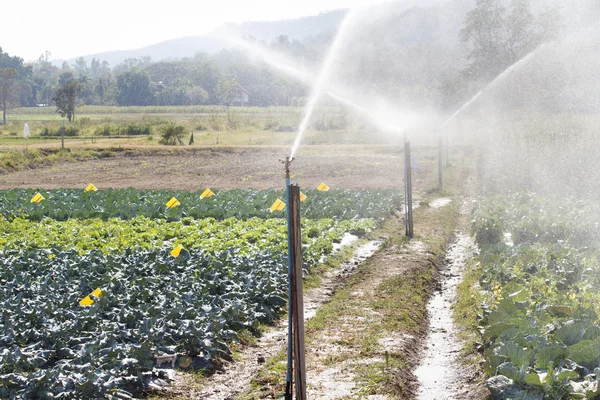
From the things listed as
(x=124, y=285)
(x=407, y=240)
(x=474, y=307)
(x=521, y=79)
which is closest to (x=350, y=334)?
(x=474, y=307)

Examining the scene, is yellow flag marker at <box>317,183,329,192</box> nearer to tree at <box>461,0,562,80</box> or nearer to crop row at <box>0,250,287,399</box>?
crop row at <box>0,250,287,399</box>

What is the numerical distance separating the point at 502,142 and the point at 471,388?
3120 cm

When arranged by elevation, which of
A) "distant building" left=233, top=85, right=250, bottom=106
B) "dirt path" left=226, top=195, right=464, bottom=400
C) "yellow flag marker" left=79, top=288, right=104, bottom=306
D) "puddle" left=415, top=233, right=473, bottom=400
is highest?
"distant building" left=233, top=85, right=250, bottom=106

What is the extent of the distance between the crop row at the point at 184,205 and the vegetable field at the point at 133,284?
0.05m

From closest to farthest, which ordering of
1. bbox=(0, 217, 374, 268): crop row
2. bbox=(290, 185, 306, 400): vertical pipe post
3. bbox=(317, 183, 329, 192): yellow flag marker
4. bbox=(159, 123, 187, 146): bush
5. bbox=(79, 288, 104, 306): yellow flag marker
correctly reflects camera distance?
bbox=(290, 185, 306, 400): vertical pipe post, bbox=(79, 288, 104, 306): yellow flag marker, bbox=(0, 217, 374, 268): crop row, bbox=(317, 183, 329, 192): yellow flag marker, bbox=(159, 123, 187, 146): bush

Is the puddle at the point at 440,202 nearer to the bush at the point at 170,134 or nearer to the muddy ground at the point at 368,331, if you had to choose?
the muddy ground at the point at 368,331

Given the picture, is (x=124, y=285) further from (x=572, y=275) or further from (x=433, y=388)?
(x=572, y=275)

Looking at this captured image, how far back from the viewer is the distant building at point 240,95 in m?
83.3

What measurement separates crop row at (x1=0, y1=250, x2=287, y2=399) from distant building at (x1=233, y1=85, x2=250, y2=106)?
235 feet

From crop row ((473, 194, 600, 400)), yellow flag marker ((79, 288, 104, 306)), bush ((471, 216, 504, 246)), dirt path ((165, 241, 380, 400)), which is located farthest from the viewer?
bush ((471, 216, 504, 246))

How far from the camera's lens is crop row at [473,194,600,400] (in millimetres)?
6004

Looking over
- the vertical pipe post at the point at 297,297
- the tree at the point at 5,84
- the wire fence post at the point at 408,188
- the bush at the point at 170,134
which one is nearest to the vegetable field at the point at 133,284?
the wire fence post at the point at 408,188

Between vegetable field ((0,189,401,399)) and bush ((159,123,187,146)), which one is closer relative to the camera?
vegetable field ((0,189,401,399))

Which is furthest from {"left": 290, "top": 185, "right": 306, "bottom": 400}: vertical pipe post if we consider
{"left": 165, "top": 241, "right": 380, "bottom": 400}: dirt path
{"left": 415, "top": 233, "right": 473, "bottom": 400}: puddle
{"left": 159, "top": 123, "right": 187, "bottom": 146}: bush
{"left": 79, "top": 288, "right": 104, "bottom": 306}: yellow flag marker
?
{"left": 159, "top": 123, "right": 187, "bottom": 146}: bush
